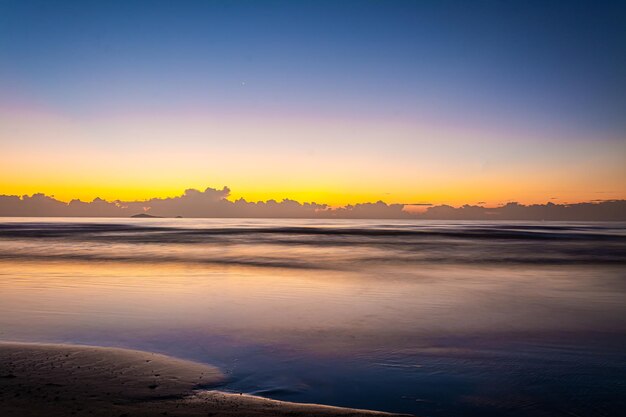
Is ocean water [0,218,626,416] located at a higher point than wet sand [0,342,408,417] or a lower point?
lower

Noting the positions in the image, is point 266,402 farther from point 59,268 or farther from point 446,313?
point 59,268

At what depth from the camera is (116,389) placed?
5633mm

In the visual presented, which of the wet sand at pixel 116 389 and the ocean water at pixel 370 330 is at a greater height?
the wet sand at pixel 116 389

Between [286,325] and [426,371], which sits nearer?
[426,371]

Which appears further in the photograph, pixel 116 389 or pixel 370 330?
pixel 370 330

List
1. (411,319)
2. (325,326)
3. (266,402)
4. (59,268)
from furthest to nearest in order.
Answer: (59,268)
(411,319)
(325,326)
(266,402)

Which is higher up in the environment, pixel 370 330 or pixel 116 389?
pixel 116 389

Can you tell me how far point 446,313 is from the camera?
1238cm

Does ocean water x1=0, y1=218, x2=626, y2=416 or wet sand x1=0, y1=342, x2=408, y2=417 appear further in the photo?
ocean water x1=0, y1=218, x2=626, y2=416

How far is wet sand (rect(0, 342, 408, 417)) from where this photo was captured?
4.94 metres

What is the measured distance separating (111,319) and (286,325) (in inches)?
165

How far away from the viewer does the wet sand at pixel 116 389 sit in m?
4.94

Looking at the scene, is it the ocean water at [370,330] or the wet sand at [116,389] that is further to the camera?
the ocean water at [370,330]

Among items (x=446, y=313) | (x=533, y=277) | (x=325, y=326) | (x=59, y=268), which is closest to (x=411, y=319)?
(x=446, y=313)
